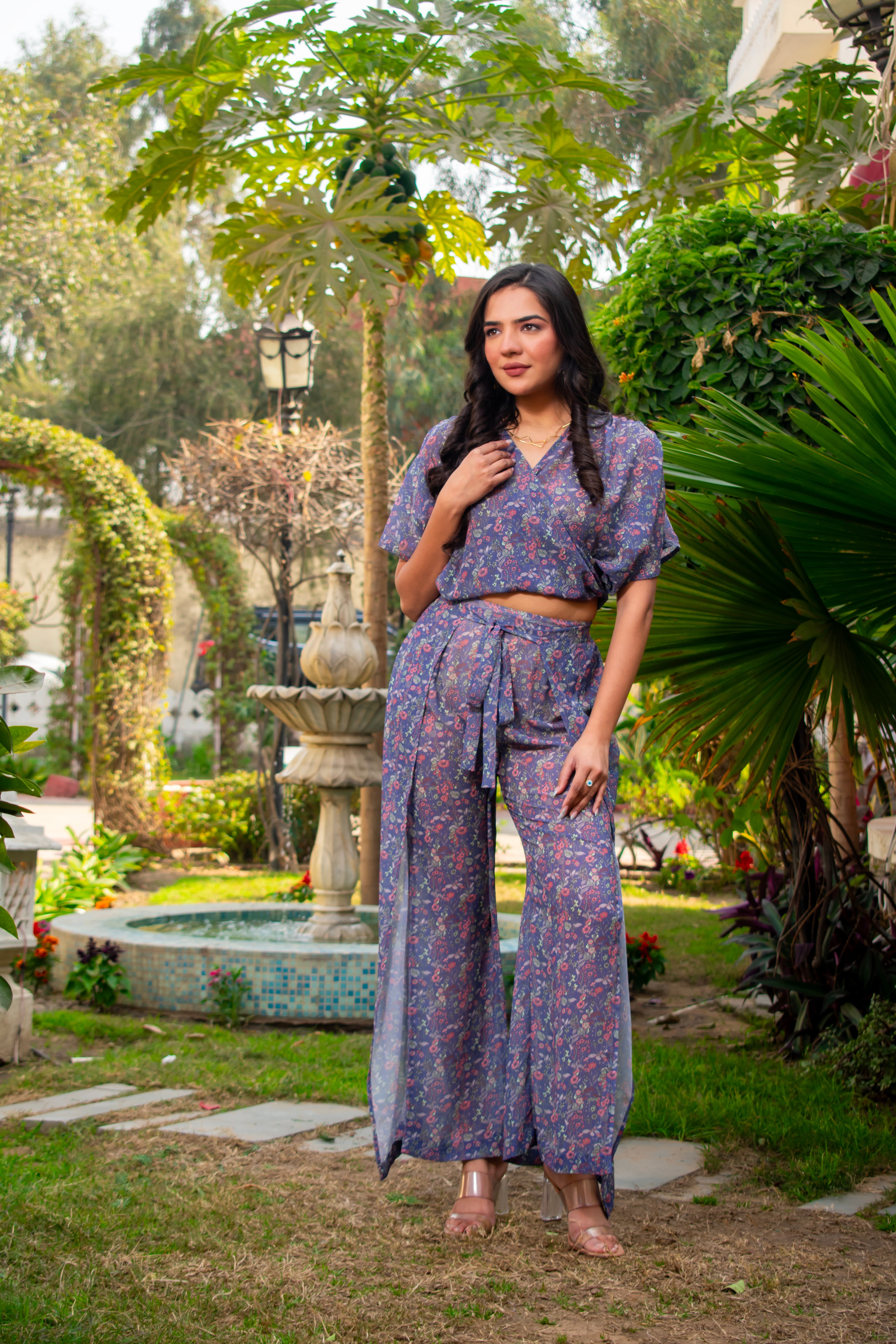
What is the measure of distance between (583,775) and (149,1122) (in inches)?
62.8

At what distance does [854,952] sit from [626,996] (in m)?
1.86

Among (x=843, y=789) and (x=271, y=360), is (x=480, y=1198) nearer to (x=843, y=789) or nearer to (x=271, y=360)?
(x=843, y=789)

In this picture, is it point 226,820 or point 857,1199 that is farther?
point 226,820

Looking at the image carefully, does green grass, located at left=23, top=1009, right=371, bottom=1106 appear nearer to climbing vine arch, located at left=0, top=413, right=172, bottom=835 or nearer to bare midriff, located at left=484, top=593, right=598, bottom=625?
bare midriff, located at left=484, top=593, right=598, bottom=625

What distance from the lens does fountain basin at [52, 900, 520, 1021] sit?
442 cm

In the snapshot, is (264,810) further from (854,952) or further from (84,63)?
(84,63)

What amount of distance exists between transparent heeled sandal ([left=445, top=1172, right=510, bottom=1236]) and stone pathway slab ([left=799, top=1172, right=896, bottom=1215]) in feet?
1.95

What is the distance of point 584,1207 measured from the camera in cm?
221

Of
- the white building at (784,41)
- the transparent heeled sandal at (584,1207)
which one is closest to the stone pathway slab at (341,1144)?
the transparent heeled sandal at (584,1207)

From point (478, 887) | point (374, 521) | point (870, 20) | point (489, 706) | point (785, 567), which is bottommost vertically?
point (478, 887)

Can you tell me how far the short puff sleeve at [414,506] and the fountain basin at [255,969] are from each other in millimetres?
2109

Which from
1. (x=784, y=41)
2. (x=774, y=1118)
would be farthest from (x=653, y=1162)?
(x=784, y=41)

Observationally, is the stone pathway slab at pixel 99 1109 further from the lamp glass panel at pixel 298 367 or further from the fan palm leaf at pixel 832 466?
the lamp glass panel at pixel 298 367

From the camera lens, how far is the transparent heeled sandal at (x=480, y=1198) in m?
2.25
